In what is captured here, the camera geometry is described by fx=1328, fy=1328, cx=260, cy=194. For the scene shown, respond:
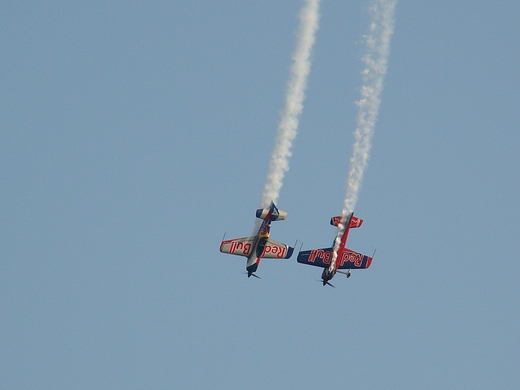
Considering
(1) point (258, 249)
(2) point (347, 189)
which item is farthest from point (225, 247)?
(2) point (347, 189)

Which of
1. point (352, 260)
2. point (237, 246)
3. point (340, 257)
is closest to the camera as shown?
point (237, 246)

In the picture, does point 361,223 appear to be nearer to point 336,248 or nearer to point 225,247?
point 336,248

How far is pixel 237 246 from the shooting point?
63.3m

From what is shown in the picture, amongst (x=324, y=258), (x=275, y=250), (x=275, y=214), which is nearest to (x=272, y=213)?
(x=275, y=214)

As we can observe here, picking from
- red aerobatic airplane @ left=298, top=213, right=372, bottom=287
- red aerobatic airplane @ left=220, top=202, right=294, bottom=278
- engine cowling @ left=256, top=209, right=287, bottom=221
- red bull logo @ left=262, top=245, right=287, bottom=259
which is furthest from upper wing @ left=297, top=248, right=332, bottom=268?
engine cowling @ left=256, top=209, right=287, bottom=221

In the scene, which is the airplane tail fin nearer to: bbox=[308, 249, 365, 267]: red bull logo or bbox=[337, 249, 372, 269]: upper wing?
bbox=[308, 249, 365, 267]: red bull logo

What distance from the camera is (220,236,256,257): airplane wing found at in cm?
6325

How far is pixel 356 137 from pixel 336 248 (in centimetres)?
632

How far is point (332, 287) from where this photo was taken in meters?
63.5

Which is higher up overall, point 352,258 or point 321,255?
point 352,258

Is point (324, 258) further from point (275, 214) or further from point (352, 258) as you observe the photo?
point (275, 214)

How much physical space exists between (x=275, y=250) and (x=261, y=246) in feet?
4.45

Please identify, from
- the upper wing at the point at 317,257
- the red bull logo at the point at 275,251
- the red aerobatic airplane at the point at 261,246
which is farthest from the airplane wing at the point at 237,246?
the upper wing at the point at 317,257

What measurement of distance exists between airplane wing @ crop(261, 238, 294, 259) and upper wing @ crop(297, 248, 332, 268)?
0.93 meters
